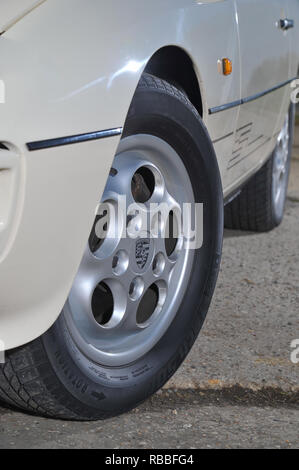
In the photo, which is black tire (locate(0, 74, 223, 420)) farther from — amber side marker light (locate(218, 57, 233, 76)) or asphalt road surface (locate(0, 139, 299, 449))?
amber side marker light (locate(218, 57, 233, 76))

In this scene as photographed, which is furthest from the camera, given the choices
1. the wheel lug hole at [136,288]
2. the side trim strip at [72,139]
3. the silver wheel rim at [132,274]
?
the wheel lug hole at [136,288]

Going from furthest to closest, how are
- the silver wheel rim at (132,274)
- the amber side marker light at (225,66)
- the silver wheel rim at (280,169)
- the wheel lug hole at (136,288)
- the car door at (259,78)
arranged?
the silver wheel rim at (280,169)
the car door at (259,78)
the amber side marker light at (225,66)
the wheel lug hole at (136,288)
the silver wheel rim at (132,274)

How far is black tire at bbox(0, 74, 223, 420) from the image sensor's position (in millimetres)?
1999

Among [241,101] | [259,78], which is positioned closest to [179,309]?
[241,101]

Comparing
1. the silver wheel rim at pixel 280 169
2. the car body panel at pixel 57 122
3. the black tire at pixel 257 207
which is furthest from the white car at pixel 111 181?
the silver wheel rim at pixel 280 169

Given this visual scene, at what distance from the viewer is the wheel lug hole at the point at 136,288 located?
2.33 m

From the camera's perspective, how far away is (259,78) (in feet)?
10.2

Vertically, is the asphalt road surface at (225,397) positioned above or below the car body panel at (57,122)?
below

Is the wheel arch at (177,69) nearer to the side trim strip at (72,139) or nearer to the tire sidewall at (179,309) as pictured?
the tire sidewall at (179,309)

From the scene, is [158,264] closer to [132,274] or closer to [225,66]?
[132,274]

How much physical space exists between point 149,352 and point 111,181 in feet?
1.73

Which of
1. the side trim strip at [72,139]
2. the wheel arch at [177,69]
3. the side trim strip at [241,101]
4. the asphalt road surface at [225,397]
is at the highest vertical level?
the wheel arch at [177,69]

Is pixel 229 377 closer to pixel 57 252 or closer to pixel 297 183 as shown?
pixel 57 252

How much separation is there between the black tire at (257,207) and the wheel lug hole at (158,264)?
5.90 feet
